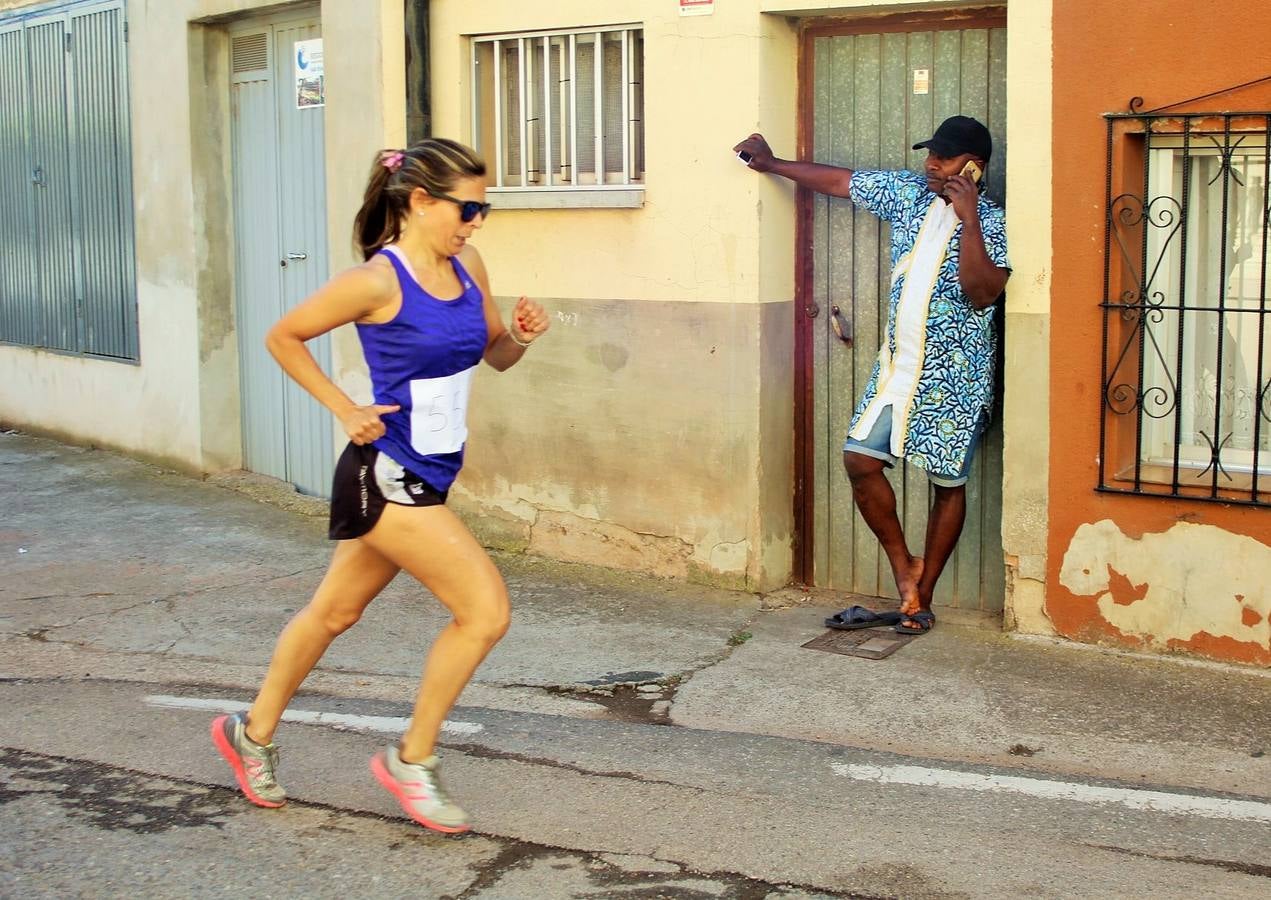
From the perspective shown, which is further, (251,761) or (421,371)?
(251,761)

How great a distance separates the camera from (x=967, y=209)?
20.6ft

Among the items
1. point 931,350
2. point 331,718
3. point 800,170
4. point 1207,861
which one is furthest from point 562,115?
point 1207,861

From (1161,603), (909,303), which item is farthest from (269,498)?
(1161,603)

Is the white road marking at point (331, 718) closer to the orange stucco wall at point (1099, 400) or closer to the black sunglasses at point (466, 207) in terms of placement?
the black sunglasses at point (466, 207)

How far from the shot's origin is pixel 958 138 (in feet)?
21.0

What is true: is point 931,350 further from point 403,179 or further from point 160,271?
point 160,271

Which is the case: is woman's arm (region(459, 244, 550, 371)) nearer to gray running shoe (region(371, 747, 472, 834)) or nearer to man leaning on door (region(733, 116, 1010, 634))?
gray running shoe (region(371, 747, 472, 834))

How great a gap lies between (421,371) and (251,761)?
50.1 inches

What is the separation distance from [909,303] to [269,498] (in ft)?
14.9

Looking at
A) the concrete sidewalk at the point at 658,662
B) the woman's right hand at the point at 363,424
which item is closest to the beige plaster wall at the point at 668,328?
Result: the concrete sidewalk at the point at 658,662

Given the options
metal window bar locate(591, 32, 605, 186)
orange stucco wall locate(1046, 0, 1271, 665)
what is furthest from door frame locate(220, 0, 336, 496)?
orange stucco wall locate(1046, 0, 1271, 665)

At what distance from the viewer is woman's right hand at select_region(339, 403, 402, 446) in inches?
171

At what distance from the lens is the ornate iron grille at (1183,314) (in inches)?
244

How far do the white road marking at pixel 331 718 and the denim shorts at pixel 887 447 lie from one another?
6.72ft
